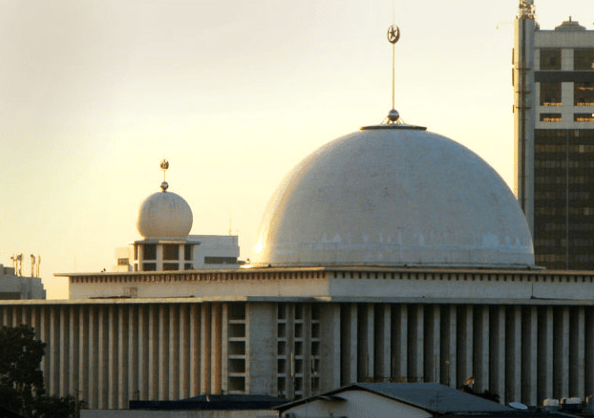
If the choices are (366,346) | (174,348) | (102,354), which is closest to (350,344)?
(366,346)

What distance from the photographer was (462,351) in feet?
437

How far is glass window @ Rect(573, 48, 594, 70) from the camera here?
19388 centimetres

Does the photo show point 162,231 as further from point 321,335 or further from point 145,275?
point 321,335

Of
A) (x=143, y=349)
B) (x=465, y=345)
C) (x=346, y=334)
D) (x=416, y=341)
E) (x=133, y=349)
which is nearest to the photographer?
(x=346, y=334)

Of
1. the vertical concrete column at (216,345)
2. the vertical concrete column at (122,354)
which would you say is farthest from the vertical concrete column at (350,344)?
the vertical concrete column at (122,354)

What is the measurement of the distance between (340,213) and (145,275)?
49.4 feet

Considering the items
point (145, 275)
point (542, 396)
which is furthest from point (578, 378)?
point (145, 275)

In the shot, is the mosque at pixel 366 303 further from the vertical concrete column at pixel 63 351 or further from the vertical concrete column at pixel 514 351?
the vertical concrete column at pixel 63 351

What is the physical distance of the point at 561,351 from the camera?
136m

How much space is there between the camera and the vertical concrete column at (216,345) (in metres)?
132

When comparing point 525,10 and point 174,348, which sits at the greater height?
point 525,10

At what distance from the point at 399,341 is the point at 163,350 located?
14355 mm

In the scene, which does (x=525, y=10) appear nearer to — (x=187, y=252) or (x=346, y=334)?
(x=187, y=252)

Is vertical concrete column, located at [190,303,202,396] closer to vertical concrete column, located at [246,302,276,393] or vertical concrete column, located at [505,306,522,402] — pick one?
vertical concrete column, located at [246,302,276,393]
